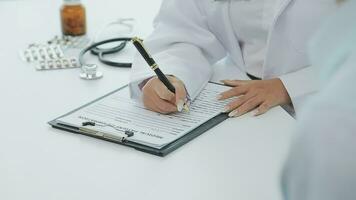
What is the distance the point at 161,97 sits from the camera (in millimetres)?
1088

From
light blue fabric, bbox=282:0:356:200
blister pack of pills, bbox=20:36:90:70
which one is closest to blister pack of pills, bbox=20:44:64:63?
blister pack of pills, bbox=20:36:90:70

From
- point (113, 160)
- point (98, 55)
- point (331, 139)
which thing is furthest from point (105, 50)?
point (331, 139)

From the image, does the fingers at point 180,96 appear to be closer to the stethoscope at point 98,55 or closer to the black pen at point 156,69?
the black pen at point 156,69

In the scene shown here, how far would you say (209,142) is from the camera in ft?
3.22

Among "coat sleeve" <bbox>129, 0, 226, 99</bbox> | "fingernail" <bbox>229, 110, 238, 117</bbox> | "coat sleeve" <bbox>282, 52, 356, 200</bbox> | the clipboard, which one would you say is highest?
"coat sleeve" <bbox>282, 52, 356, 200</bbox>

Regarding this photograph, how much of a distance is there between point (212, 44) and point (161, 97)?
1.01ft

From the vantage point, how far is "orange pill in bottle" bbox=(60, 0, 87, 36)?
155 cm

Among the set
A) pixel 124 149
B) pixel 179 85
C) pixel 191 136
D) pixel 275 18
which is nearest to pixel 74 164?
pixel 124 149

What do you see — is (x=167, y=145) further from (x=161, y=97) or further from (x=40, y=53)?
(x=40, y=53)

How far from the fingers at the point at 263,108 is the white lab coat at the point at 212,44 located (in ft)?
0.20

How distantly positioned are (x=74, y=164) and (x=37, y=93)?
1.14 feet

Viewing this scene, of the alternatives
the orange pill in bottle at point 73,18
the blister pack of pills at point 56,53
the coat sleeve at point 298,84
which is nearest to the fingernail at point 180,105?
the coat sleeve at point 298,84

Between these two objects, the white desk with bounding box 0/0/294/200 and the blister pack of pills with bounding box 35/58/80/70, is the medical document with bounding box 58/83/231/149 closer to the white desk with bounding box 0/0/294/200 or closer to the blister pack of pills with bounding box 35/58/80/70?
the white desk with bounding box 0/0/294/200

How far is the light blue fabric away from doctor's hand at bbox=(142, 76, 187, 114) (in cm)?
70
